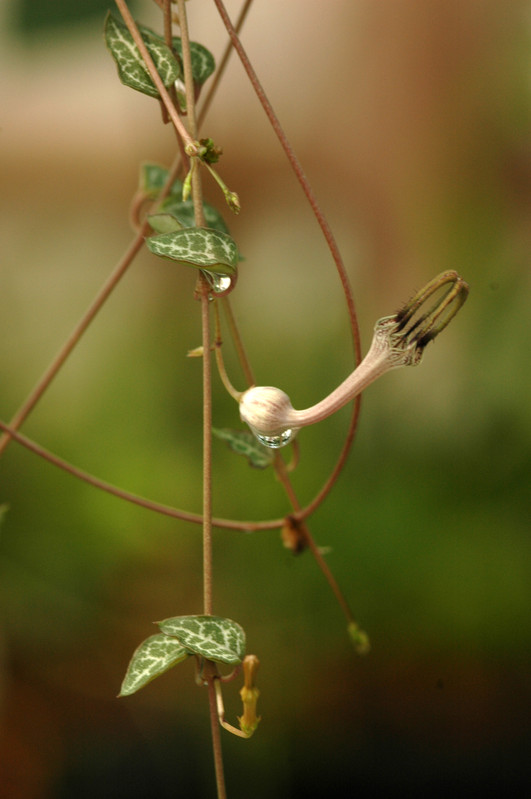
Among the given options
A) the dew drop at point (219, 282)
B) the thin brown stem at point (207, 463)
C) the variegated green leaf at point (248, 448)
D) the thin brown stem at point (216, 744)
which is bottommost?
the thin brown stem at point (216, 744)

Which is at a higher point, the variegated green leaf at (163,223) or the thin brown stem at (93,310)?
the variegated green leaf at (163,223)

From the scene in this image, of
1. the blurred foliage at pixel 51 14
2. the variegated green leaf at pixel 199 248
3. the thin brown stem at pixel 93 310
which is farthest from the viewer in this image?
the blurred foliage at pixel 51 14

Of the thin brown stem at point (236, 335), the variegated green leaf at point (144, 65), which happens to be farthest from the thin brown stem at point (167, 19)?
the thin brown stem at point (236, 335)

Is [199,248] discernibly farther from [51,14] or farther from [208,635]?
[51,14]

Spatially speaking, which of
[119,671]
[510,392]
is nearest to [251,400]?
Answer: [510,392]

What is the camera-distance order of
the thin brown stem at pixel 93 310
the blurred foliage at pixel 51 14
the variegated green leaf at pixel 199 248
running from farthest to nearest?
the blurred foliage at pixel 51 14
the thin brown stem at pixel 93 310
the variegated green leaf at pixel 199 248

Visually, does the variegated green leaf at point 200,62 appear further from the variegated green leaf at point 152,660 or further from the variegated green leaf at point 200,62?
the variegated green leaf at point 152,660

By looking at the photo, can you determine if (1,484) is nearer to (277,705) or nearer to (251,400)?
(277,705)
